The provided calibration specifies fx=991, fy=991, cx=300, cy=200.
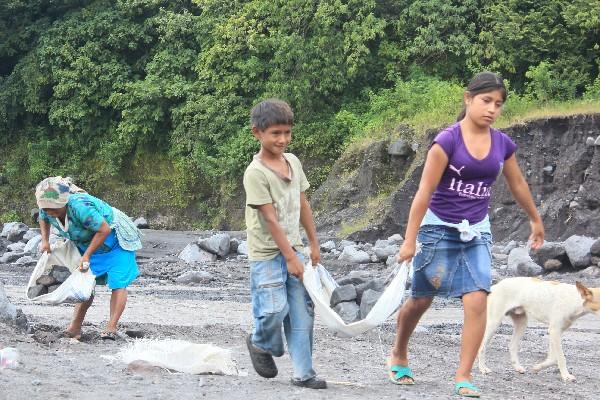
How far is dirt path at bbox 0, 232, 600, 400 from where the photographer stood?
18.7 ft

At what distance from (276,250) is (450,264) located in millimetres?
1064

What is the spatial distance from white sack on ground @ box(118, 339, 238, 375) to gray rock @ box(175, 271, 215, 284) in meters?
10.2

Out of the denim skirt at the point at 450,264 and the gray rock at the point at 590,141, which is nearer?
the denim skirt at the point at 450,264

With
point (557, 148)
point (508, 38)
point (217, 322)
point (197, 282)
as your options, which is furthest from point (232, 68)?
point (217, 322)

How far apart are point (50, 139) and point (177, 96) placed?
26.4 feet

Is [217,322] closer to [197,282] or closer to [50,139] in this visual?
[197,282]

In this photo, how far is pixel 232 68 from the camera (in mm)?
37188

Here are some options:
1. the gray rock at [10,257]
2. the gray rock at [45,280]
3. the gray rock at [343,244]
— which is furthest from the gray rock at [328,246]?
the gray rock at [45,280]

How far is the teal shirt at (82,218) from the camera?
8.20m

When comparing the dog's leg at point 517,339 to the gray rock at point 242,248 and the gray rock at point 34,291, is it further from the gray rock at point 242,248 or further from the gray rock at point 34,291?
the gray rock at point 242,248

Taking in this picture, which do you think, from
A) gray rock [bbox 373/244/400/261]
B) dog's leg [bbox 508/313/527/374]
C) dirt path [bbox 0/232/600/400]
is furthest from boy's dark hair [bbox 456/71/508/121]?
gray rock [bbox 373/244/400/261]

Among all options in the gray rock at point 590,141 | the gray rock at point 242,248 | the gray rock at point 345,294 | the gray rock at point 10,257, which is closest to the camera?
the gray rock at point 345,294

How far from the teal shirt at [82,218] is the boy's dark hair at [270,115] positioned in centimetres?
263

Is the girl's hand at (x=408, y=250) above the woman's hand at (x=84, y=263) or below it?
above
